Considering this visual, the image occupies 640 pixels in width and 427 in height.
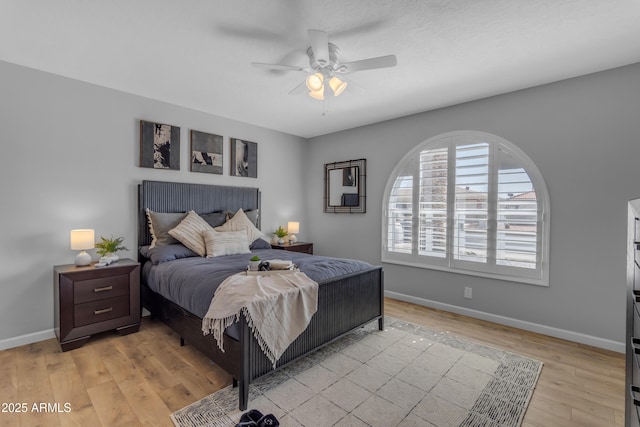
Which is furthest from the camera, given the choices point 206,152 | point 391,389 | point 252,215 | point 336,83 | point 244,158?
point 244,158

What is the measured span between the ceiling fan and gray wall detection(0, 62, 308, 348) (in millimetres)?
2226

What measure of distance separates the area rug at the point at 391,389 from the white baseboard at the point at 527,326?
73 cm

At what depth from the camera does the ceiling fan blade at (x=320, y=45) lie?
198cm

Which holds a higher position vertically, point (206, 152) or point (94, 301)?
point (206, 152)

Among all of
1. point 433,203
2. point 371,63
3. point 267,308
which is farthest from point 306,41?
point 433,203

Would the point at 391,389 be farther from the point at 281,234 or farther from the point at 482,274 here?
the point at 281,234

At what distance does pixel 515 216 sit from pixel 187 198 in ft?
13.3

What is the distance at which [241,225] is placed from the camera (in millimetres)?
4066

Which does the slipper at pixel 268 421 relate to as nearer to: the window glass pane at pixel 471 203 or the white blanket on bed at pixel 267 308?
the white blanket on bed at pixel 267 308

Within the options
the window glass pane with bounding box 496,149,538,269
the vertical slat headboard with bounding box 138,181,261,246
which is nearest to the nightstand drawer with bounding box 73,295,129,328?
the vertical slat headboard with bounding box 138,181,261,246

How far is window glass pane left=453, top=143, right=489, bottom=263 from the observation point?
11.4ft

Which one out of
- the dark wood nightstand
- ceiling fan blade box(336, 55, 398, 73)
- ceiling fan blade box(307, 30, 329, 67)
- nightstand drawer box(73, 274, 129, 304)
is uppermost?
ceiling fan blade box(307, 30, 329, 67)

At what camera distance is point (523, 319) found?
322 cm

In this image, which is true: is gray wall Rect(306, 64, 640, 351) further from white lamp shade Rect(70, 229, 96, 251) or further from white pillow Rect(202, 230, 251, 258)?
white lamp shade Rect(70, 229, 96, 251)
